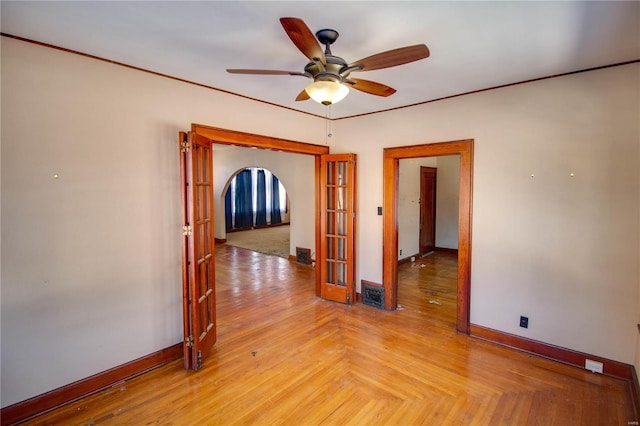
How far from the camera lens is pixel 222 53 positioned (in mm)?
2508

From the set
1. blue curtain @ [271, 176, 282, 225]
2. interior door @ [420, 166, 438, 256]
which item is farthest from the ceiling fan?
blue curtain @ [271, 176, 282, 225]

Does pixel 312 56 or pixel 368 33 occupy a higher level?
pixel 368 33

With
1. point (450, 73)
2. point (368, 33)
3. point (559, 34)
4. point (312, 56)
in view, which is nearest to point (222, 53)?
point (312, 56)

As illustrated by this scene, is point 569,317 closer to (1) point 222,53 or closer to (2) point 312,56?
(2) point 312,56

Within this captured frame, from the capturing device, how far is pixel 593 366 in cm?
284

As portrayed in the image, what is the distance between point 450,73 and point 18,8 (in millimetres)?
3207

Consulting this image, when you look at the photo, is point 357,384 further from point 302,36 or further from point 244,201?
point 244,201

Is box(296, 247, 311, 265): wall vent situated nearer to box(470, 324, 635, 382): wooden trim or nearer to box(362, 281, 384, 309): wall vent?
box(362, 281, 384, 309): wall vent

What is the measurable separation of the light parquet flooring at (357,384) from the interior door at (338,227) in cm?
65

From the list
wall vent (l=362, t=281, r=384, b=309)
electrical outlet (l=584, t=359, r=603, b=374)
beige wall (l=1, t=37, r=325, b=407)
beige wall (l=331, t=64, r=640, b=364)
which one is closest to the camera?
beige wall (l=1, t=37, r=325, b=407)

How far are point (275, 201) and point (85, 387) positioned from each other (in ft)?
36.0

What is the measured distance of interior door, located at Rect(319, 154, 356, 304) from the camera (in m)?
4.45

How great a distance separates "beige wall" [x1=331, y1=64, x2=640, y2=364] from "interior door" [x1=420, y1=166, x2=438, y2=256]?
12.8 ft

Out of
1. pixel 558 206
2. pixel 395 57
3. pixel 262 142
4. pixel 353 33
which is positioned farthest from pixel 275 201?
pixel 395 57
